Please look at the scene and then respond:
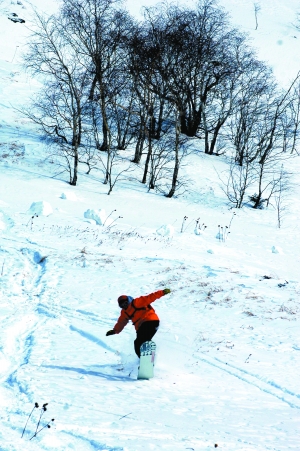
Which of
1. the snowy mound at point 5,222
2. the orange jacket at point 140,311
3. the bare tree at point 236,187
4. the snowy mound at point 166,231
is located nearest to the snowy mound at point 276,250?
the snowy mound at point 166,231

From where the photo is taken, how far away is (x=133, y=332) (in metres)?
8.73

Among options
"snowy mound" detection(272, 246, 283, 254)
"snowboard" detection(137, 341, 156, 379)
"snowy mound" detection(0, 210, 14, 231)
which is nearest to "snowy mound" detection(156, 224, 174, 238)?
"snowy mound" detection(272, 246, 283, 254)

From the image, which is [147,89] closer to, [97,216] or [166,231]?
[97,216]

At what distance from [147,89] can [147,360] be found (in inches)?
828

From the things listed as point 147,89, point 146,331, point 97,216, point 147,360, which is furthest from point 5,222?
point 147,89

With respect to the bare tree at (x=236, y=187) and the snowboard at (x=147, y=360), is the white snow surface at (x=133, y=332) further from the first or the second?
the bare tree at (x=236, y=187)

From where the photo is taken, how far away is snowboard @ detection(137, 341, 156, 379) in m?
6.56

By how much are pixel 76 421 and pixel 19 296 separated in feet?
18.4

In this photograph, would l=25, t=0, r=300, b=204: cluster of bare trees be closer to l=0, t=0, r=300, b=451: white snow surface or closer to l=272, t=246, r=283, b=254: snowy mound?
l=0, t=0, r=300, b=451: white snow surface

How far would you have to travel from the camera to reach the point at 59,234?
14781 millimetres

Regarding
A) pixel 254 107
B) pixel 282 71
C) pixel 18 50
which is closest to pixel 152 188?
pixel 254 107

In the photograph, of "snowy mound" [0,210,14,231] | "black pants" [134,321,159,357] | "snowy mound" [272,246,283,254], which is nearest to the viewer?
"black pants" [134,321,159,357]

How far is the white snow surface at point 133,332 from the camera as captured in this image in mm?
4945

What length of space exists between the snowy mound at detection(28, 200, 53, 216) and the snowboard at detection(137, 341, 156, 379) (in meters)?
11.3
